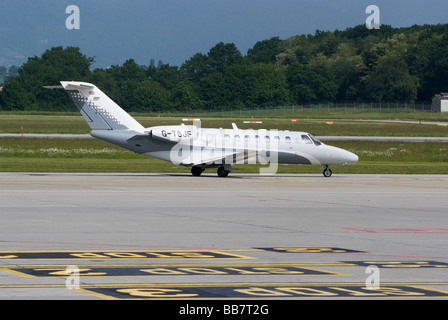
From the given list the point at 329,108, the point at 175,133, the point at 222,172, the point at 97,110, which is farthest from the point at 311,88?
the point at 97,110

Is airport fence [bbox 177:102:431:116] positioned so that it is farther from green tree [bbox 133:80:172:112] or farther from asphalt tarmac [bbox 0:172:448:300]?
asphalt tarmac [bbox 0:172:448:300]

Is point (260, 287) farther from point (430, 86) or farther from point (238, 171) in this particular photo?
point (430, 86)

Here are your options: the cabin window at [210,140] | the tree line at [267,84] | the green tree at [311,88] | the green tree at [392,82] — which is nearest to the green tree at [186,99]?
the tree line at [267,84]

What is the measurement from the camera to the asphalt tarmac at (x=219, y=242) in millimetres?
13797

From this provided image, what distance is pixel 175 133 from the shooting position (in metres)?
42.0

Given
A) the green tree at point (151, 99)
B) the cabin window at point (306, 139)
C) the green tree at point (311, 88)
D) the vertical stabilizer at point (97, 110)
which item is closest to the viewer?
the vertical stabilizer at point (97, 110)

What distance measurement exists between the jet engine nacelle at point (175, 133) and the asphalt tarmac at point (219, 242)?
602 cm

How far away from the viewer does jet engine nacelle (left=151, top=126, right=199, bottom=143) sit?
41.8m

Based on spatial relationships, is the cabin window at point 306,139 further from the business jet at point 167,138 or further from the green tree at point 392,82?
the green tree at point 392,82

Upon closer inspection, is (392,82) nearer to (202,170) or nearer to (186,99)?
(186,99)

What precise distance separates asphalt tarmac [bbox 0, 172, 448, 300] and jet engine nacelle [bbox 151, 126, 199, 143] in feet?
19.8

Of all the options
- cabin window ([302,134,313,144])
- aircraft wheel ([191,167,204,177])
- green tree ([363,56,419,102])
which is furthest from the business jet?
green tree ([363,56,419,102])

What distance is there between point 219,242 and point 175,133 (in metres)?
22.8
